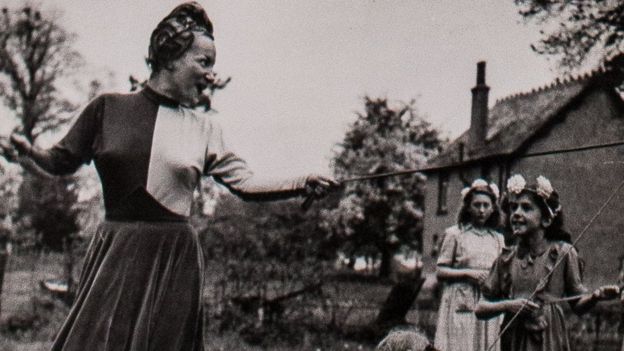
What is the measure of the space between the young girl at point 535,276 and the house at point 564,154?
31.4ft

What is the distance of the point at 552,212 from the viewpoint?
397 centimetres

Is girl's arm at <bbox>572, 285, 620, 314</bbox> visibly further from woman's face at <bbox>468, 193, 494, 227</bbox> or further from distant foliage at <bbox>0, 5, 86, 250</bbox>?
distant foliage at <bbox>0, 5, 86, 250</bbox>

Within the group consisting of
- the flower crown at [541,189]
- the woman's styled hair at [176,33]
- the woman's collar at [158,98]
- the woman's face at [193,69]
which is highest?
the woman's styled hair at [176,33]

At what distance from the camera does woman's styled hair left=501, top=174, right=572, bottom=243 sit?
3.95 m

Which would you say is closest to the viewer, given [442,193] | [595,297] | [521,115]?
[595,297]

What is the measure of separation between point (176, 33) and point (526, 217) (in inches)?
76.6

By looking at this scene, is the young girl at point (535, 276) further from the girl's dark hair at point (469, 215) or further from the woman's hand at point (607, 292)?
the girl's dark hair at point (469, 215)

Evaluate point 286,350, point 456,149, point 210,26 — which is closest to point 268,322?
point 286,350

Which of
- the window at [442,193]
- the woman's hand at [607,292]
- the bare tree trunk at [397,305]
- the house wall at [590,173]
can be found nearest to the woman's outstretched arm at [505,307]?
the woman's hand at [607,292]

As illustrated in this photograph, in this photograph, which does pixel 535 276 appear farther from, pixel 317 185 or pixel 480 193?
pixel 480 193

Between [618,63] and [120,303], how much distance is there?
1494 cm

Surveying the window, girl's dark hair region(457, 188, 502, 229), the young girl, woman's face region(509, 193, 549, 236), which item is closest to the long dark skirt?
the young girl

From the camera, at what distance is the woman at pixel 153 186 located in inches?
105

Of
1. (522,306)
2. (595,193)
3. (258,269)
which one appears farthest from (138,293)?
(595,193)
